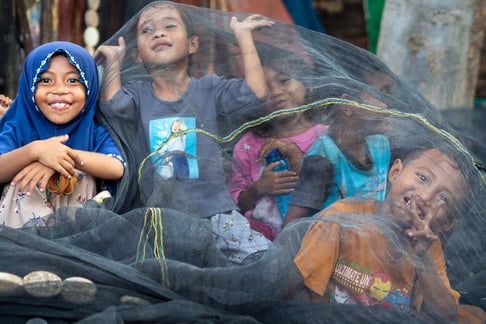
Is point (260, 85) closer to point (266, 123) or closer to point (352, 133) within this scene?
point (266, 123)

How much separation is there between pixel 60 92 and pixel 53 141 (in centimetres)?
25

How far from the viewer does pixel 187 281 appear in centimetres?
256

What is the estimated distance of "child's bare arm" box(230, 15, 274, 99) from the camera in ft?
10.4

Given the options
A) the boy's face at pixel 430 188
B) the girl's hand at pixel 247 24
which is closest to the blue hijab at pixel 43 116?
the girl's hand at pixel 247 24

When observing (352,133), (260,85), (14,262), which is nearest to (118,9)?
(260,85)

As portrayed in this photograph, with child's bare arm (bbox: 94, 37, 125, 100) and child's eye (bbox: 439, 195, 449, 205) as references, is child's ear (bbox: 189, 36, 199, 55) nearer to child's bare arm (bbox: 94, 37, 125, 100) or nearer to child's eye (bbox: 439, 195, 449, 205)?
child's bare arm (bbox: 94, 37, 125, 100)

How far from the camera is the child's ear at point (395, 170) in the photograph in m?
2.97

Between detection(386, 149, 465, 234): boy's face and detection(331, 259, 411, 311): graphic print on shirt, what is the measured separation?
281 mm

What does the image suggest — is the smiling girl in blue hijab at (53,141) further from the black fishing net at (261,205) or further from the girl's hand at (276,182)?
the girl's hand at (276,182)

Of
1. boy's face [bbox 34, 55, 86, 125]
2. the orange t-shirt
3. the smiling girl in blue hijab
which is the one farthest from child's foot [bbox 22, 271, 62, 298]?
boy's face [bbox 34, 55, 86, 125]

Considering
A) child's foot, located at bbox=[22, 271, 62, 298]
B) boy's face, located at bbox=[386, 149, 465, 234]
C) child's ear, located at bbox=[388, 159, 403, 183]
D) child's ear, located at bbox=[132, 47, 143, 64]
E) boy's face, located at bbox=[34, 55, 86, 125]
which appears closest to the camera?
child's foot, located at bbox=[22, 271, 62, 298]

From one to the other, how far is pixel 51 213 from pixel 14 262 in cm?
38

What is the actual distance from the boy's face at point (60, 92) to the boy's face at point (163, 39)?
28 cm

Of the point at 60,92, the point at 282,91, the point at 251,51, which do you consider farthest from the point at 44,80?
the point at 282,91
